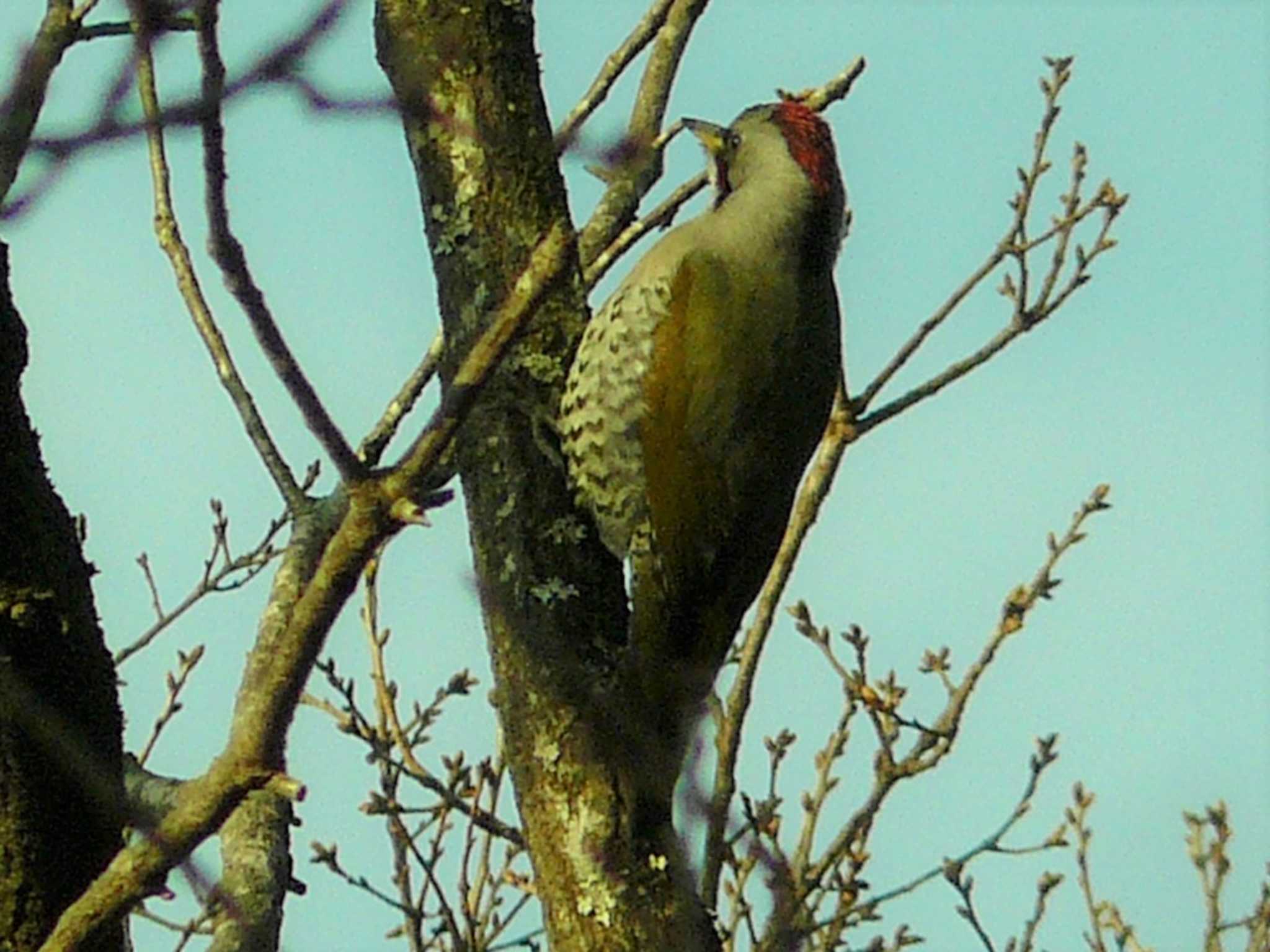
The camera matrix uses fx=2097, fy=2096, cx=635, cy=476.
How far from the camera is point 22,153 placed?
1.58m

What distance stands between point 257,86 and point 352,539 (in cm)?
42

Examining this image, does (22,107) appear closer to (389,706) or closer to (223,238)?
(223,238)

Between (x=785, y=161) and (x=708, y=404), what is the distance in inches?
28.9

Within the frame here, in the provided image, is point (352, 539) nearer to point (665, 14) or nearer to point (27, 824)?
point (27, 824)

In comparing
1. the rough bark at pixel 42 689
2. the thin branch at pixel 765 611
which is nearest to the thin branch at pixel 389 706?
the thin branch at pixel 765 611

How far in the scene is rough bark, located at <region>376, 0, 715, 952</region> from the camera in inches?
131

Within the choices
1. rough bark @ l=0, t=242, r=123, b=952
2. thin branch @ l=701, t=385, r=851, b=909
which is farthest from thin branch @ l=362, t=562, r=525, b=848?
rough bark @ l=0, t=242, r=123, b=952

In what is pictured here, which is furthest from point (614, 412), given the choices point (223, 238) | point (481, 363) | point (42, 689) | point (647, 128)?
point (223, 238)

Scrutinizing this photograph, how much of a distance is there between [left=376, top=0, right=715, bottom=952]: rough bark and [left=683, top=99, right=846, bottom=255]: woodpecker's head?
1.10 metres

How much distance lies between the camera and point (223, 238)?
5.41 ft

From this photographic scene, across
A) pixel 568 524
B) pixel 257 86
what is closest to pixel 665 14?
pixel 568 524

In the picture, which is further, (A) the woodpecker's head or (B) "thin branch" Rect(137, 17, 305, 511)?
(A) the woodpecker's head

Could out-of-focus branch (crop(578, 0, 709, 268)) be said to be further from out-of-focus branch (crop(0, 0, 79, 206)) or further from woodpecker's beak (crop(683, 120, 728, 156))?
out-of-focus branch (crop(0, 0, 79, 206))

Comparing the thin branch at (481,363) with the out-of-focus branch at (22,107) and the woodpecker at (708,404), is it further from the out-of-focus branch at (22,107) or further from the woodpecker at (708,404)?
the woodpecker at (708,404)
